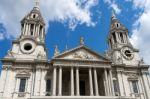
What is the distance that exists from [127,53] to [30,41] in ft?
62.4

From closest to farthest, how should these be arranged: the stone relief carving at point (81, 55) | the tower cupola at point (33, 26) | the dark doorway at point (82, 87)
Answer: the stone relief carving at point (81, 55) < the dark doorway at point (82, 87) < the tower cupola at point (33, 26)

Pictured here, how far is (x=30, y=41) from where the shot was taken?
39.8 meters

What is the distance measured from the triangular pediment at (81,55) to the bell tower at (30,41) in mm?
3962

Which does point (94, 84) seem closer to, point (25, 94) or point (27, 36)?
point (25, 94)

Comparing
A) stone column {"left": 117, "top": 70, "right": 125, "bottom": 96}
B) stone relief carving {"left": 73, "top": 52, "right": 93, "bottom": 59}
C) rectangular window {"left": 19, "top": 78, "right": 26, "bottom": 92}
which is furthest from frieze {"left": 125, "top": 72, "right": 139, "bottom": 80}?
rectangular window {"left": 19, "top": 78, "right": 26, "bottom": 92}

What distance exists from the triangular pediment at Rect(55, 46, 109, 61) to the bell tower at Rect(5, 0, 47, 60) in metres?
3.96

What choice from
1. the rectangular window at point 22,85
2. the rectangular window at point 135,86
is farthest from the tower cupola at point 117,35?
the rectangular window at point 22,85

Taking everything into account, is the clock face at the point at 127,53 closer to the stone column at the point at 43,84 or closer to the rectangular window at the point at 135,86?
the rectangular window at the point at 135,86

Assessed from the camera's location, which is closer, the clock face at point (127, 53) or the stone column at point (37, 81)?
the stone column at point (37, 81)

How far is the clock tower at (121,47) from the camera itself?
41.8 m

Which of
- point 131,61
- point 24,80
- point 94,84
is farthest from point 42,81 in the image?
point 131,61

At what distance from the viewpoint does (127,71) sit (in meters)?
39.6

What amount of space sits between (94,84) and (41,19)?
1775 centimetres

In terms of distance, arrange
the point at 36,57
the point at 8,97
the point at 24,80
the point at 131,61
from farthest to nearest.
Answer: the point at 131,61, the point at 36,57, the point at 24,80, the point at 8,97
